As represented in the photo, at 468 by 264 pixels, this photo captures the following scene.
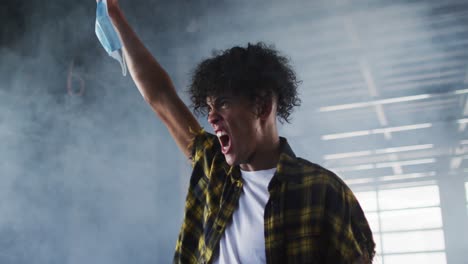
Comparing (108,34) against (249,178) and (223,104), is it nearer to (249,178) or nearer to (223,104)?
(223,104)

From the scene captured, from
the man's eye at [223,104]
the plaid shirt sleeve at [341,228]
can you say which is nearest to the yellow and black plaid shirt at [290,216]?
the plaid shirt sleeve at [341,228]

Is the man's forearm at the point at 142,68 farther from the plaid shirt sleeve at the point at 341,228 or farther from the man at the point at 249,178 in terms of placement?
the plaid shirt sleeve at the point at 341,228

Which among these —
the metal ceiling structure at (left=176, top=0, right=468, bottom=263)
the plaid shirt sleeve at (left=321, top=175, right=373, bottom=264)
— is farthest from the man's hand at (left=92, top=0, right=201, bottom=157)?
the metal ceiling structure at (left=176, top=0, right=468, bottom=263)

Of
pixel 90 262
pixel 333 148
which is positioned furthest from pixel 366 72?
pixel 90 262

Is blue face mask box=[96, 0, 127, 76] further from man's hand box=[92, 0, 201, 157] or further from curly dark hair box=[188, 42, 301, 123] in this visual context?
curly dark hair box=[188, 42, 301, 123]

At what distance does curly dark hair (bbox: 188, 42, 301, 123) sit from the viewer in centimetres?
126

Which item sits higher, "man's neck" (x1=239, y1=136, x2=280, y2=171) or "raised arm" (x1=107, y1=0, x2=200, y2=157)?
"raised arm" (x1=107, y1=0, x2=200, y2=157)

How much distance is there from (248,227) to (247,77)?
30 cm

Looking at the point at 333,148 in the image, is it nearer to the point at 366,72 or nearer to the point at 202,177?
the point at 366,72

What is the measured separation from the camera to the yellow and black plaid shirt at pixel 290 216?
3.56 ft

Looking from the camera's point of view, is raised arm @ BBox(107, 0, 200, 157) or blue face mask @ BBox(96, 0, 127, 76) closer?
raised arm @ BBox(107, 0, 200, 157)

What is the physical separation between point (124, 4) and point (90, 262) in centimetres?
127

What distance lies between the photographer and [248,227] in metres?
1.14

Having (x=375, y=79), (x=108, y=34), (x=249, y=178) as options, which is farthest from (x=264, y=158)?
(x=375, y=79)
